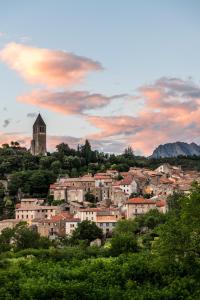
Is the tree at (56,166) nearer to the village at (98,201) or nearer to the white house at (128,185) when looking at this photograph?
the village at (98,201)

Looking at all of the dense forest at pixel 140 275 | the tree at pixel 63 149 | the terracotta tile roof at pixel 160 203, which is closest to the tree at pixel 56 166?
the tree at pixel 63 149

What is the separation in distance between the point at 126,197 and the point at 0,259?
127 feet

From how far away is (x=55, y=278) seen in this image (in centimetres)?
3478

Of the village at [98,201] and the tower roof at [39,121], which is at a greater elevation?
the tower roof at [39,121]

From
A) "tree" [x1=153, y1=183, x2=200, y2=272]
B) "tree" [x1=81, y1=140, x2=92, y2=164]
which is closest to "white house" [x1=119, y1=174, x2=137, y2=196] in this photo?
"tree" [x1=81, y1=140, x2=92, y2=164]

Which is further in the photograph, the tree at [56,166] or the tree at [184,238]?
the tree at [56,166]

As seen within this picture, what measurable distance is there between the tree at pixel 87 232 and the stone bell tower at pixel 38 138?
2197 inches

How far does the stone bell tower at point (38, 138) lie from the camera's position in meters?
122

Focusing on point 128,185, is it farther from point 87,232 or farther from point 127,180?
point 87,232

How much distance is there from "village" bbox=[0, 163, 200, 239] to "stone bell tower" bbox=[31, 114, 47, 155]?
25215 mm

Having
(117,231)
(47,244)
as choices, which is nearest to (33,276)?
(47,244)

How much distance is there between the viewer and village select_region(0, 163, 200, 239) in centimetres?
7269

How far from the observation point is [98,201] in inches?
3509

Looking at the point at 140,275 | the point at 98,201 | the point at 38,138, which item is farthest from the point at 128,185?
the point at 140,275
